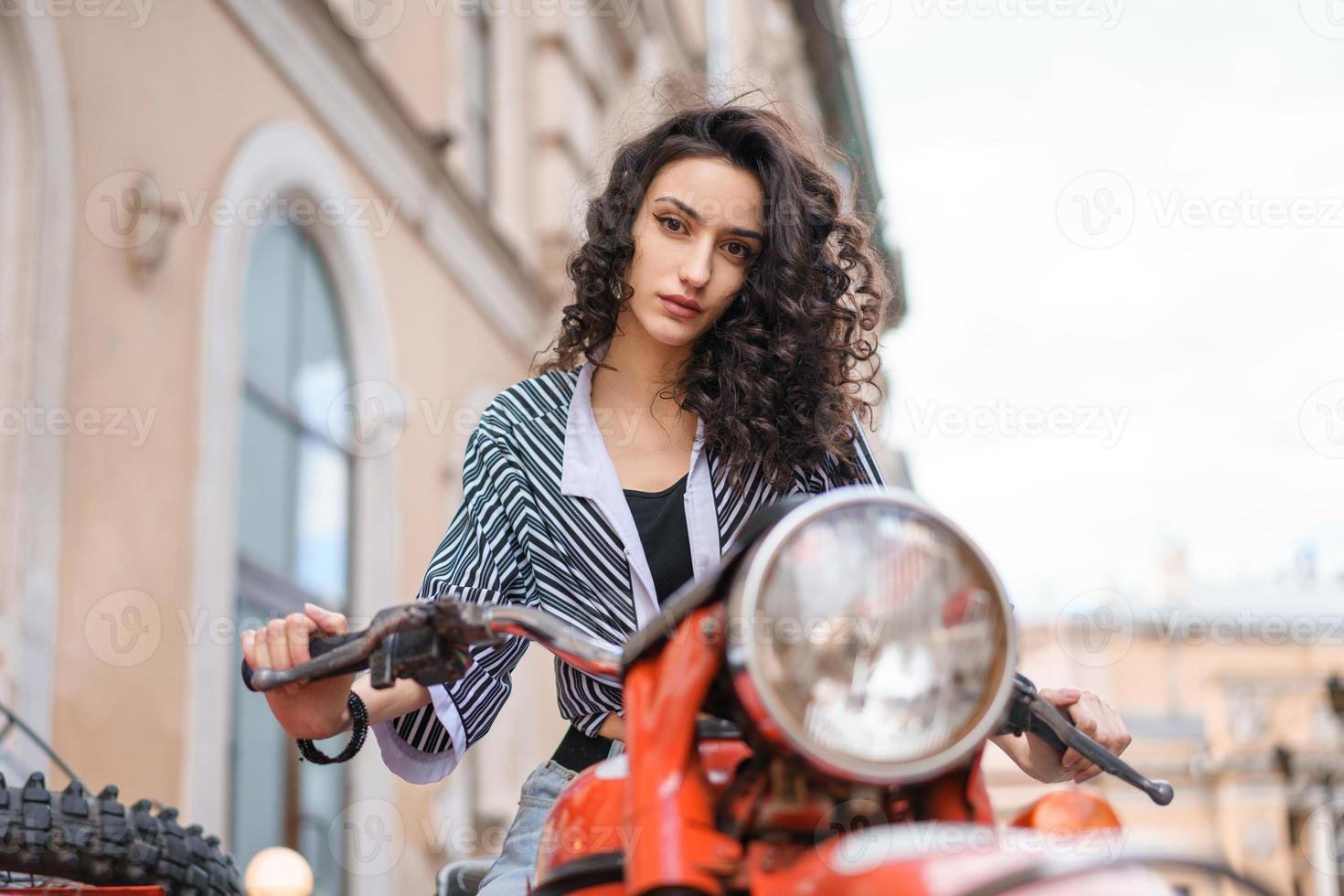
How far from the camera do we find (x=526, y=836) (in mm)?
1714

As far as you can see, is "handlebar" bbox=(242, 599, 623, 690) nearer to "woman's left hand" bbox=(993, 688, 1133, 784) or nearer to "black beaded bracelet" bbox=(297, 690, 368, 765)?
"black beaded bracelet" bbox=(297, 690, 368, 765)

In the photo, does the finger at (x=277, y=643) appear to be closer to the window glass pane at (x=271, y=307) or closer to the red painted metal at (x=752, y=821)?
the red painted metal at (x=752, y=821)

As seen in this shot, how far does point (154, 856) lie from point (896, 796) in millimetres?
1210

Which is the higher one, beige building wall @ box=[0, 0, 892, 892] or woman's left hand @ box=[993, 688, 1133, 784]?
beige building wall @ box=[0, 0, 892, 892]

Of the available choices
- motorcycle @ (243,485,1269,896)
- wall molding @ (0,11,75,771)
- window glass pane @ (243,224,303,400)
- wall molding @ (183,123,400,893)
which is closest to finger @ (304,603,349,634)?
motorcycle @ (243,485,1269,896)

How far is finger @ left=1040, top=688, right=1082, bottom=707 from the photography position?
1483 mm

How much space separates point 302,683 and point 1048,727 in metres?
0.72

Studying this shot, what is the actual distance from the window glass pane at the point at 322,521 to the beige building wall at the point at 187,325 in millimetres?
137

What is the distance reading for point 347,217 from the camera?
27.3 feet

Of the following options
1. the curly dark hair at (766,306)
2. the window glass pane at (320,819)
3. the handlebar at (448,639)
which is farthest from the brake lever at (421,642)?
the window glass pane at (320,819)

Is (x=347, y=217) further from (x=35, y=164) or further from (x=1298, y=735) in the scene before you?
(x=1298, y=735)

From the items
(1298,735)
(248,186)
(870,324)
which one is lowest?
(1298,735)

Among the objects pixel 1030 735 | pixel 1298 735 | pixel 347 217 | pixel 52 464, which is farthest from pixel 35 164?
pixel 1298 735

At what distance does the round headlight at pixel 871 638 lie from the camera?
1028 mm
